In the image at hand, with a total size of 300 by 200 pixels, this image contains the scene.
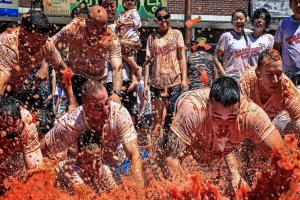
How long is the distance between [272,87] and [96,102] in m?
1.56

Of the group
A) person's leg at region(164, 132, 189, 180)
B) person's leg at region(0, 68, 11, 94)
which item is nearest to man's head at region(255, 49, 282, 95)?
person's leg at region(164, 132, 189, 180)

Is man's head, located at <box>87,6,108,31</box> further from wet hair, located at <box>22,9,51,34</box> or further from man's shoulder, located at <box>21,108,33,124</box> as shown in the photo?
man's shoulder, located at <box>21,108,33,124</box>

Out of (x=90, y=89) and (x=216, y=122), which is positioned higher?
(x=90, y=89)

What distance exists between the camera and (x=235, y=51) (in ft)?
28.3

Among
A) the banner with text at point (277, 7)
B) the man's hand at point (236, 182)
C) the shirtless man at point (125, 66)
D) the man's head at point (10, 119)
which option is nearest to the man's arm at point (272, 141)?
the man's hand at point (236, 182)

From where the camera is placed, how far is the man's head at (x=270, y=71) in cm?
565

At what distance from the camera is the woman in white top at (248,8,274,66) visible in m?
8.59

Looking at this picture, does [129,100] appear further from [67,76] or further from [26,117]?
[26,117]

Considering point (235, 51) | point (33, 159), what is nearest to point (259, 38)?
point (235, 51)

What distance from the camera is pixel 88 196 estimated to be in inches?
217

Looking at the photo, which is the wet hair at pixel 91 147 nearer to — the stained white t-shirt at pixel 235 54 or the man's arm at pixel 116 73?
the man's arm at pixel 116 73

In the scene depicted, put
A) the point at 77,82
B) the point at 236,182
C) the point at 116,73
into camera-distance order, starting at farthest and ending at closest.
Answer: the point at 77,82 → the point at 116,73 → the point at 236,182

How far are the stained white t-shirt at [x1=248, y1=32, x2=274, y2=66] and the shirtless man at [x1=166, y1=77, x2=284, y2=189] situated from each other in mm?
3391

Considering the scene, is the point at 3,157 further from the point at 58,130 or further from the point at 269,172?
the point at 269,172
